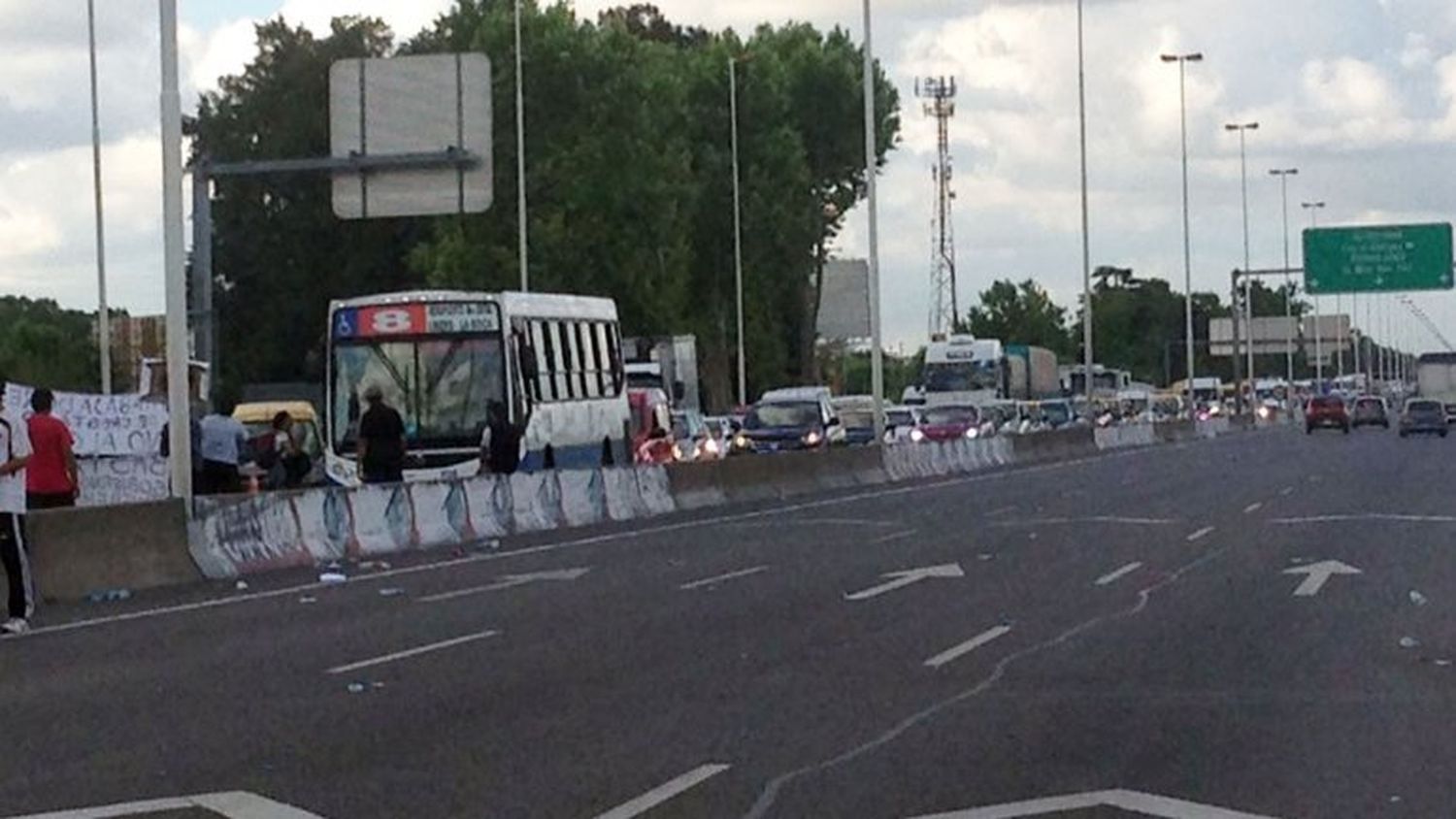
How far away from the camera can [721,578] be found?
25.2 meters

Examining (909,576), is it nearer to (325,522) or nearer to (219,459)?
(325,522)

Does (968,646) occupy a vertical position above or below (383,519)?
below

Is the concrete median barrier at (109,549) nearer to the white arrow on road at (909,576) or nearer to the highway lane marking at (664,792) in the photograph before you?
the white arrow on road at (909,576)

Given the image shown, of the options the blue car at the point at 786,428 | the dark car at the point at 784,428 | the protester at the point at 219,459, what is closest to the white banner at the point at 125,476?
the protester at the point at 219,459

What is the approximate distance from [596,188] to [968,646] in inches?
2542

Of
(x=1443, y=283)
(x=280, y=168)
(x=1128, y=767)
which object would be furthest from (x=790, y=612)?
(x=1443, y=283)

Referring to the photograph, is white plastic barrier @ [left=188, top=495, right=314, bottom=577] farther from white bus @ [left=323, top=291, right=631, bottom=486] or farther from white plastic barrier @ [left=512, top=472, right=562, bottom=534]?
white bus @ [left=323, top=291, right=631, bottom=486]

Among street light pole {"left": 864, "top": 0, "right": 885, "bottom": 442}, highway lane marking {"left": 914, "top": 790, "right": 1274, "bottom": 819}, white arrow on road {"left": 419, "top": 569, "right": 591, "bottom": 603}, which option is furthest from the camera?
street light pole {"left": 864, "top": 0, "right": 885, "bottom": 442}

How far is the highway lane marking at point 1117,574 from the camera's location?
23719 millimetres

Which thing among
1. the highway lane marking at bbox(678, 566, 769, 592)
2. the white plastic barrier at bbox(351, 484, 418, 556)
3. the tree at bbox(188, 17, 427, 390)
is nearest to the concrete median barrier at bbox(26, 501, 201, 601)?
the white plastic barrier at bbox(351, 484, 418, 556)

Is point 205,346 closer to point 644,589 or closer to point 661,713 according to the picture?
point 644,589

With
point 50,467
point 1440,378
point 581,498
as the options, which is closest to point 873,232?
point 581,498

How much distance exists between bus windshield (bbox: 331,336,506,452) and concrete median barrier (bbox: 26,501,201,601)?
1266 centimetres

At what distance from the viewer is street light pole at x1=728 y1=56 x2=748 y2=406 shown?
91438 millimetres
